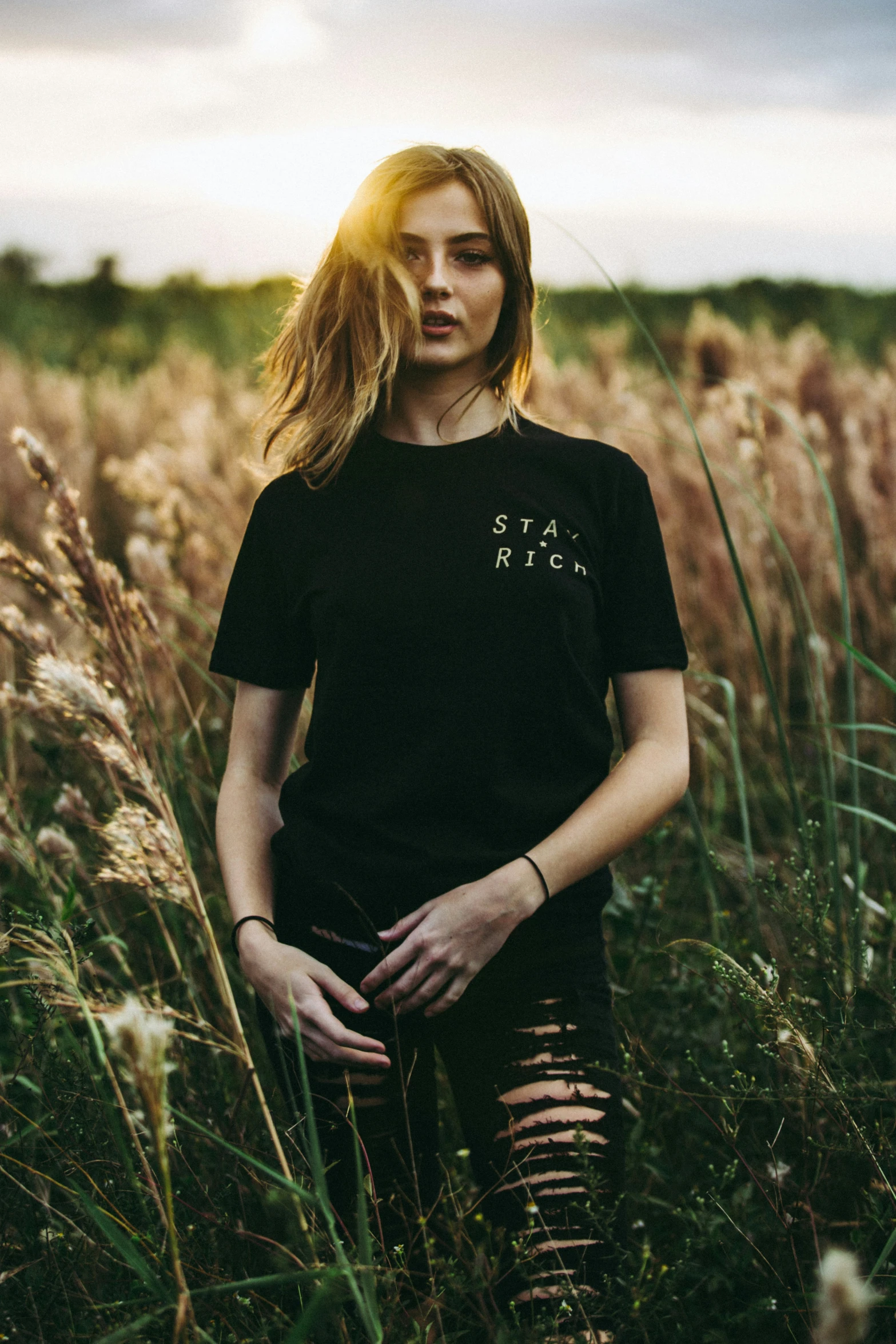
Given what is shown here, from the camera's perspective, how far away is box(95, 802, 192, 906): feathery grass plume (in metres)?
1.17

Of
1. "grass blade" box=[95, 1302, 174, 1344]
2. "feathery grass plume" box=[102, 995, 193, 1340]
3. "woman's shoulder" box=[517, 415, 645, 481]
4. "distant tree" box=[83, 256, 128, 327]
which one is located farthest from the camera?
"distant tree" box=[83, 256, 128, 327]

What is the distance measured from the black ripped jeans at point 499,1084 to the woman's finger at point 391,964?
0.05m

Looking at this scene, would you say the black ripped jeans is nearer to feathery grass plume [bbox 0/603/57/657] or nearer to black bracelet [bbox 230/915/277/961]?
black bracelet [bbox 230/915/277/961]

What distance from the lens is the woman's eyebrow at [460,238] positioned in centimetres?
139

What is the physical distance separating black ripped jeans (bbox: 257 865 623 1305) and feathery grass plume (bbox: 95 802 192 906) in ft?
0.70

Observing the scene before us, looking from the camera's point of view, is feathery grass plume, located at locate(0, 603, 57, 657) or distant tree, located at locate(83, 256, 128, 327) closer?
feathery grass plume, located at locate(0, 603, 57, 657)

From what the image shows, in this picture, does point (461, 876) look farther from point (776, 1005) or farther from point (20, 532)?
point (20, 532)

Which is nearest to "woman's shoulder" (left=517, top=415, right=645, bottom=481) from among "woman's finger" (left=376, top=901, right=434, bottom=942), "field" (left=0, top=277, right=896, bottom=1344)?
"field" (left=0, top=277, right=896, bottom=1344)

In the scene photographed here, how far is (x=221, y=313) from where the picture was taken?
9352mm

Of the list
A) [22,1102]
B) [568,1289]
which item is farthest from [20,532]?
[568,1289]

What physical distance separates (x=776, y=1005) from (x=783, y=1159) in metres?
0.63

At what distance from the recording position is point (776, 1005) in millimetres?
1168

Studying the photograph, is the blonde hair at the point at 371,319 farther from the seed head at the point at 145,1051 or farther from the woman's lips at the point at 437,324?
the seed head at the point at 145,1051

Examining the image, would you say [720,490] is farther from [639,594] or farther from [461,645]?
[461,645]
